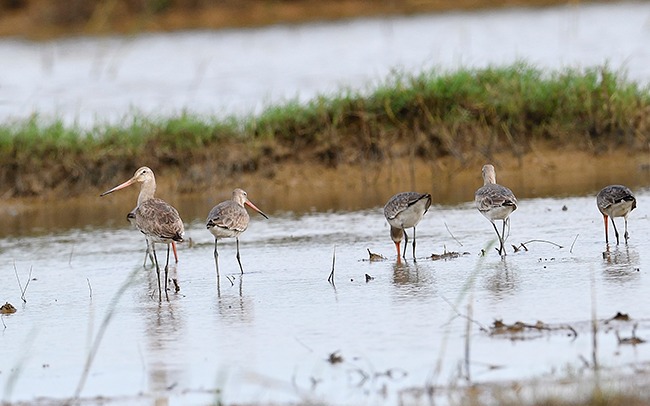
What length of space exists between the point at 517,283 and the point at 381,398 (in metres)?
3.27

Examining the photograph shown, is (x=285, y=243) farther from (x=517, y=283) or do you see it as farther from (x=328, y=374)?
(x=328, y=374)

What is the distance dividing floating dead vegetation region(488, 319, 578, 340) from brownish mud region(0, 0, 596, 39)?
28.4m

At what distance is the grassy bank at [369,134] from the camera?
16.7 m

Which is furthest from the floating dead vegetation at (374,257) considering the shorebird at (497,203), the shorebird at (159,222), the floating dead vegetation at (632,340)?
the floating dead vegetation at (632,340)

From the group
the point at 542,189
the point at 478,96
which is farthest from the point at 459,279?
the point at 478,96

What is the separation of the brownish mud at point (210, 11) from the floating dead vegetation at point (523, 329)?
28419 mm

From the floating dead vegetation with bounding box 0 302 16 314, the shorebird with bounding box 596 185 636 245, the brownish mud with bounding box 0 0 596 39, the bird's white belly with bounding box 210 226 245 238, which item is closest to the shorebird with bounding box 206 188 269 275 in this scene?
the bird's white belly with bounding box 210 226 245 238

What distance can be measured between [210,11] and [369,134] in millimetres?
22889

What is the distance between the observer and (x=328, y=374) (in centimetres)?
788

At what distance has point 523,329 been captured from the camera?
335 inches

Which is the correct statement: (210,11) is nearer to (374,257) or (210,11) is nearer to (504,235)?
(504,235)

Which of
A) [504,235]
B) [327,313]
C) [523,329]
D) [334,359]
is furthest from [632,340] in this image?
[504,235]

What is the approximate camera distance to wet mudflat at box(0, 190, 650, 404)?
777 centimetres

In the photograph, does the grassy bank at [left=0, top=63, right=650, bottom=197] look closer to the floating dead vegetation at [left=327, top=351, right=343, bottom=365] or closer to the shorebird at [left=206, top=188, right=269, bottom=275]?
the shorebird at [left=206, top=188, right=269, bottom=275]
